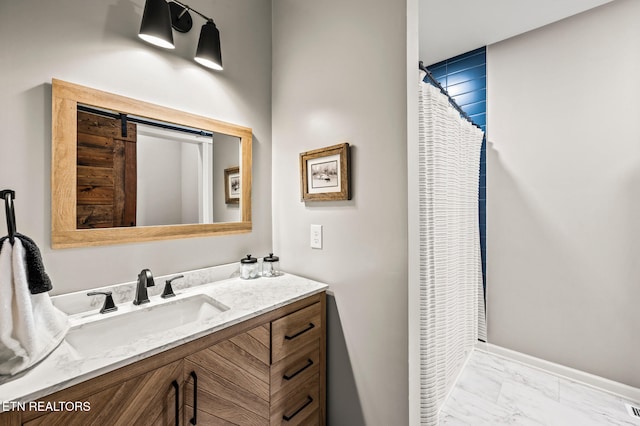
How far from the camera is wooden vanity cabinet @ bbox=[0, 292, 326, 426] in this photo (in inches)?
28.1

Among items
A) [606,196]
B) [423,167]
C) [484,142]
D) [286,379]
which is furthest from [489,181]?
[286,379]

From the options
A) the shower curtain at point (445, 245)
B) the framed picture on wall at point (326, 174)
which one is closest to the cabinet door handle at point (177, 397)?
the framed picture on wall at point (326, 174)

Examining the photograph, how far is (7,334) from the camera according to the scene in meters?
0.69

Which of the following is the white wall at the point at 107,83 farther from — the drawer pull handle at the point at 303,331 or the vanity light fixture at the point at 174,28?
the drawer pull handle at the point at 303,331

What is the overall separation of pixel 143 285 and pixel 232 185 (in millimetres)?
688

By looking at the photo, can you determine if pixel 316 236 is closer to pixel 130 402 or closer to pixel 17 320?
pixel 130 402

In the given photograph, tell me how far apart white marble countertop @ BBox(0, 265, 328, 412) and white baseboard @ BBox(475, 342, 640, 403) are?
1938mm

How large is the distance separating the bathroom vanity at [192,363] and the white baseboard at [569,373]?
5.93 ft

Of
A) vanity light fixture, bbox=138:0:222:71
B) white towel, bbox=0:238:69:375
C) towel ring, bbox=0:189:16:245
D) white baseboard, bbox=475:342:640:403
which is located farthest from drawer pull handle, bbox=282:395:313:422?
white baseboard, bbox=475:342:640:403

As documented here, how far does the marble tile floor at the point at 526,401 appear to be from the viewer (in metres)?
1.59

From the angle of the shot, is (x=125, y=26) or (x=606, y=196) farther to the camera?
(x=606, y=196)

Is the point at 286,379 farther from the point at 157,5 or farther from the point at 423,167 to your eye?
the point at 157,5

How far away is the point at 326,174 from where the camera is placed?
55.8 inches

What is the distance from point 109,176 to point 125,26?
68 cm
